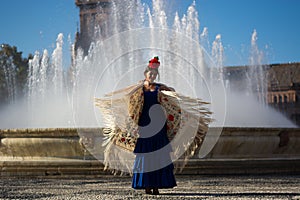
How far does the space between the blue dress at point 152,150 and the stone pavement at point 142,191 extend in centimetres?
20

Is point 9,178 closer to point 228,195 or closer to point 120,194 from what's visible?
point 120,194

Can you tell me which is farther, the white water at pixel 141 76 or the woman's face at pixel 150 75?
the white water at pixel 141 76

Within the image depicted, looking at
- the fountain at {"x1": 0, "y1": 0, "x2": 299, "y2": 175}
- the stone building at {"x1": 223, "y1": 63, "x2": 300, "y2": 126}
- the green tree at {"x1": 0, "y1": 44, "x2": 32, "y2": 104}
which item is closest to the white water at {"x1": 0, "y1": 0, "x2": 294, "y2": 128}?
the fountain at {"x1": 0, "y1": 0, "x2": 299, "y2": 175}

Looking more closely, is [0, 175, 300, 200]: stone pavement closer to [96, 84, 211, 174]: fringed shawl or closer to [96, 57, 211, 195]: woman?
[96, 57, 211, 195]: woman

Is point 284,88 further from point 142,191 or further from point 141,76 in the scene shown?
point 142,191

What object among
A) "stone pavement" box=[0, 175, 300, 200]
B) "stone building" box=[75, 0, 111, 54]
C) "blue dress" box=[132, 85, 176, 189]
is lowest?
"stone pavement" box=[0, 175, 300, 200]

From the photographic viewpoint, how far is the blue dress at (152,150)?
242 inches

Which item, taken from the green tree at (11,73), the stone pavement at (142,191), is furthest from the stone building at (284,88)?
the stone pavement at (142,191)

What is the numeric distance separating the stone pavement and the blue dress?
20 cm

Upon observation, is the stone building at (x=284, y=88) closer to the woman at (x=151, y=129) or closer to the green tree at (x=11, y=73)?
the green tree at (x=11, y=73)

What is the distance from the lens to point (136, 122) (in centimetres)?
628

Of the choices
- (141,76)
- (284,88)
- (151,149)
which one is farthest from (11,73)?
(151,149)

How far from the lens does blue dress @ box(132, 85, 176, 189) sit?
615cm

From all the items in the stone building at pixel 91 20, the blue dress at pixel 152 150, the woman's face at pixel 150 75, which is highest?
the stone building at pixel 91 20
